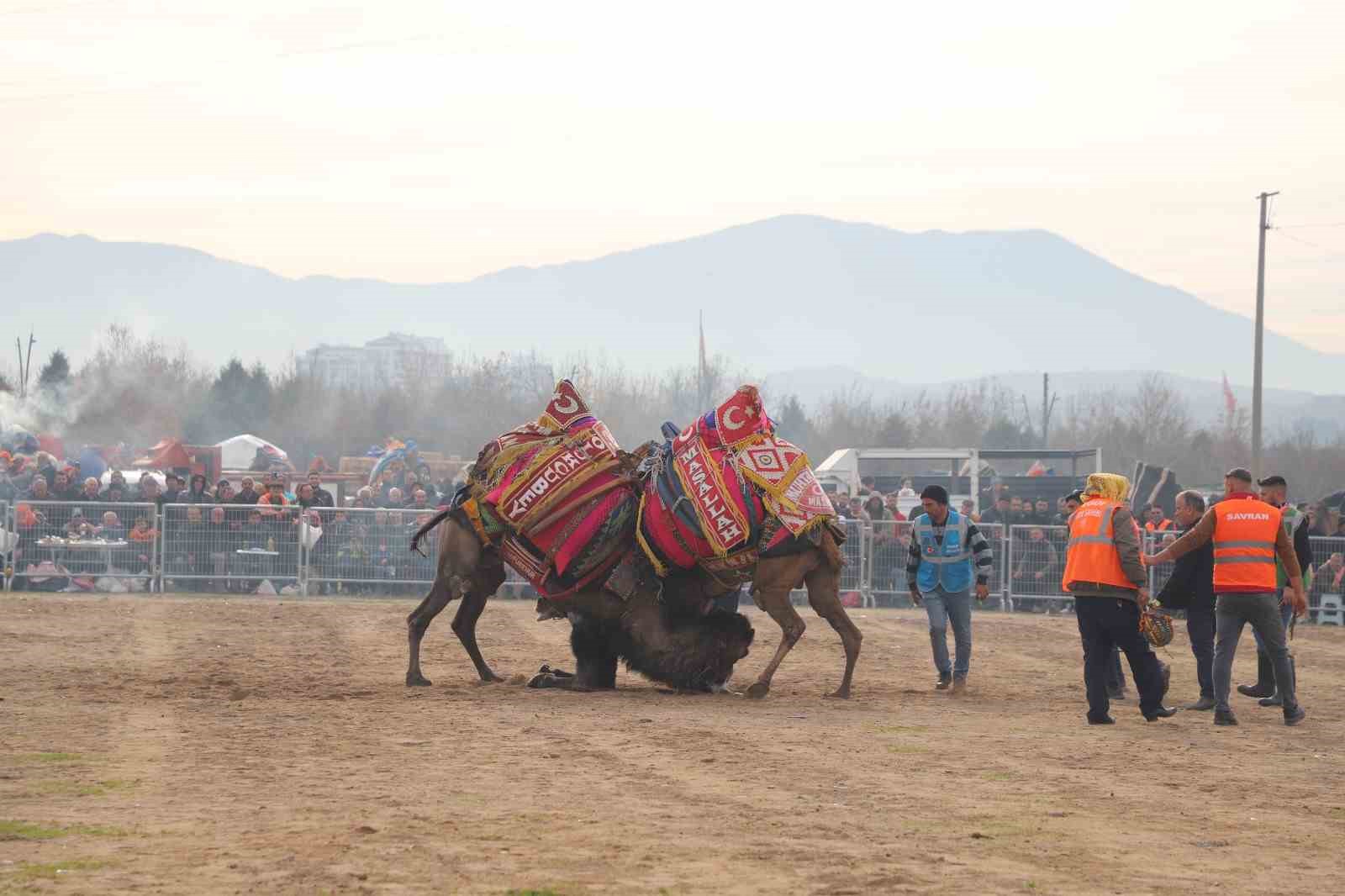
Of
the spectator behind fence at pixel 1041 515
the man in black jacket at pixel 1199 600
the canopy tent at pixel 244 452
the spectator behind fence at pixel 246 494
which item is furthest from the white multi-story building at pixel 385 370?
the man in black jacket at pixel 1199 600

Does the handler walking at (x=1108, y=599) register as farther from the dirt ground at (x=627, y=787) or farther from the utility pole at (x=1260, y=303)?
the utility pole at (x=1260, y=303)

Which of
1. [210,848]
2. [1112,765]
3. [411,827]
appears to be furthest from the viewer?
[1112,765]

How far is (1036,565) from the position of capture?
82.1 feet

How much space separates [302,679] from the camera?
1366 centimetres

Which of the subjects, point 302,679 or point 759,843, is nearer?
point 759,843

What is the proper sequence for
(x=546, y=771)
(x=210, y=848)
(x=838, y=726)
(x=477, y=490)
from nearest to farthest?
(x=210, y=848), (x=546, y=771), (x=838, y=726), (x=477, y=490)

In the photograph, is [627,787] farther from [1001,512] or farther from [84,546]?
[1001,512]

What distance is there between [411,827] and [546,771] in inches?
67.1

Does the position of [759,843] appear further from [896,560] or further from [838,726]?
[896,560]

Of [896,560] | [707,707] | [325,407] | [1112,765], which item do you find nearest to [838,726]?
[707,707]

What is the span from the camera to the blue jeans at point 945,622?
14.2 m

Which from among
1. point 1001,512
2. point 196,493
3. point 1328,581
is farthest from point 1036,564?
point 196,493

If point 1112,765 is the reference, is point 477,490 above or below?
above

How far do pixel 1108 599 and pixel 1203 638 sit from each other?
1.88 meters
